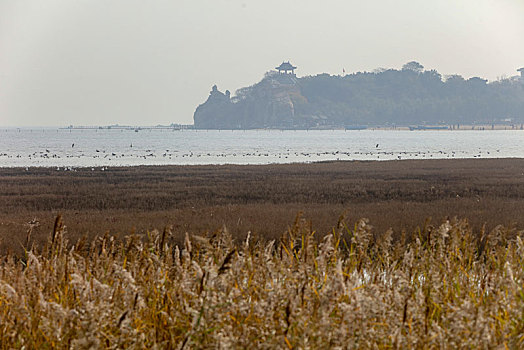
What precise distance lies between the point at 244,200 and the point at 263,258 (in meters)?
20.7

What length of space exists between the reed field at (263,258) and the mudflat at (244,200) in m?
0.12

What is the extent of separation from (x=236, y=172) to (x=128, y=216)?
21924 mm

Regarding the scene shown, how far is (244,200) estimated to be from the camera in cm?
2762

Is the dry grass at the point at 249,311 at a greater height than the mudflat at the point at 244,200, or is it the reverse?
the dry grass at the point at 249,311

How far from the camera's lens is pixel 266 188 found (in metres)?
31.8

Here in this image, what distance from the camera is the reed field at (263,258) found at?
4.44m

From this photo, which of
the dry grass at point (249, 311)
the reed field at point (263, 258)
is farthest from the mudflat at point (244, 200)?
the dry grass at point (249, 311)

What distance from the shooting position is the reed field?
4.44 meters

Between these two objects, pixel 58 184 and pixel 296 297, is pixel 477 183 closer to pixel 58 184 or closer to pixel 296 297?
pixel 58 184

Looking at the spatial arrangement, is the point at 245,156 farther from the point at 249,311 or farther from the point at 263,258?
the point at 249,311

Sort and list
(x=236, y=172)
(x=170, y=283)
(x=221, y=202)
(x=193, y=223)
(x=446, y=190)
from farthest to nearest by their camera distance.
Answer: (x=236, y=172) < (x=446, y=190) < (x=221, y=202) < (x=193, y=223) < (x=170, y=283)

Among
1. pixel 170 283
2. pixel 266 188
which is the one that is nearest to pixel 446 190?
pixel 266 188

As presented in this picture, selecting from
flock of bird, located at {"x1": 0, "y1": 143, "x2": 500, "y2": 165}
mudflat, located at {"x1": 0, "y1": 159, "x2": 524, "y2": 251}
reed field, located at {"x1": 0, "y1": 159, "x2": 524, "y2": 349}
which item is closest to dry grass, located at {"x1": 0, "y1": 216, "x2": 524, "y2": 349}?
reed field, located at {"x1": 0, "y1": 159, "x2": 524, "y2": 349}

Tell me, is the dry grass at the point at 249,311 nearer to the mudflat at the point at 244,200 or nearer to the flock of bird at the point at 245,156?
the mudflat at the point at 244,200
